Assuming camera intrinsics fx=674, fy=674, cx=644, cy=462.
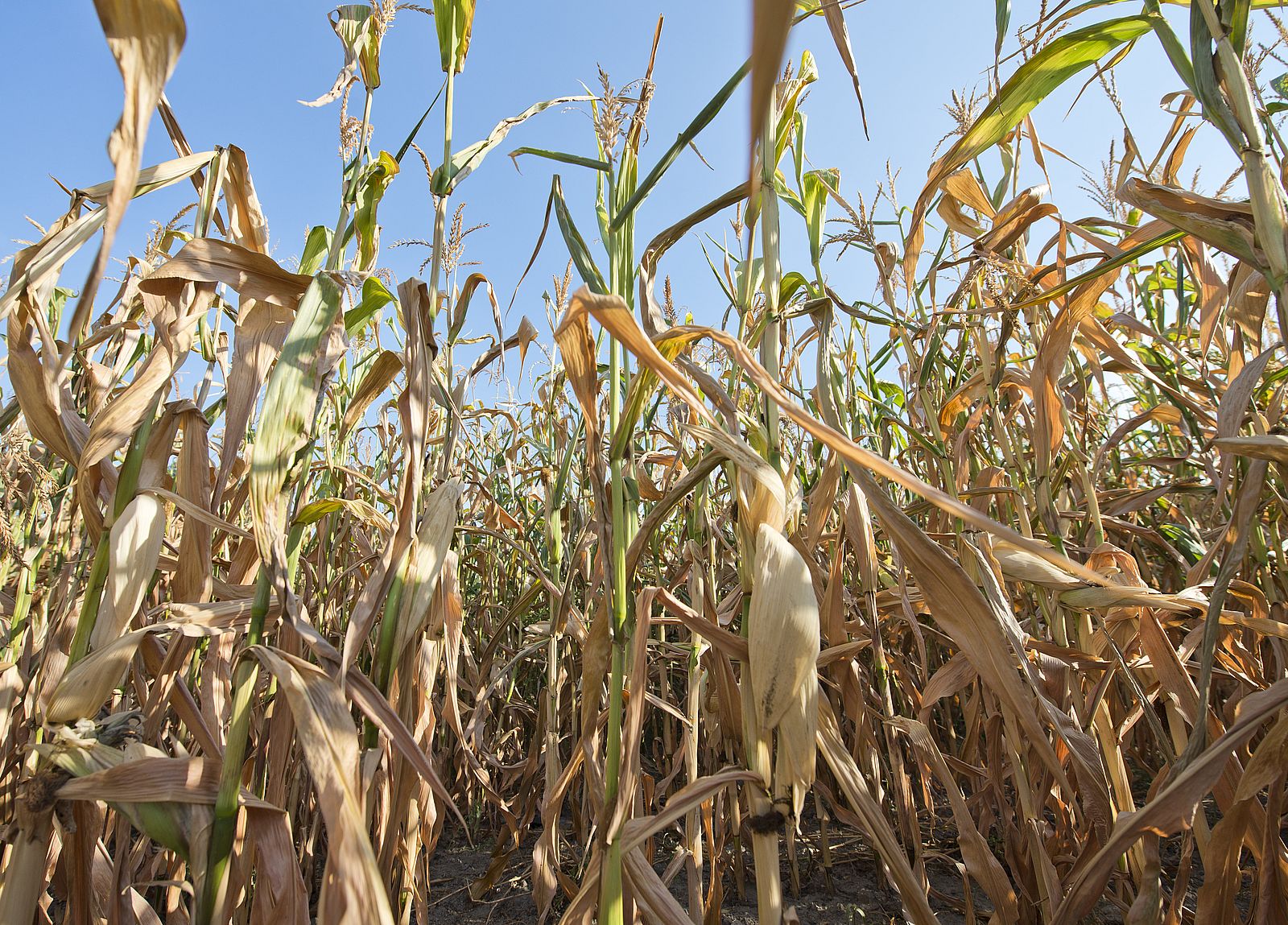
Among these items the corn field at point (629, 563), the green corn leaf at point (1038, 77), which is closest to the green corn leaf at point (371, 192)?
the corn field at point (629, 563)

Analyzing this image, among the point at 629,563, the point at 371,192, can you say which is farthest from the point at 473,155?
the point at 629,563

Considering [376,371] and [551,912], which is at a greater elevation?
[376,371]

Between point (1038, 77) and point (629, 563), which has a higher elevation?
point (1038, 77)

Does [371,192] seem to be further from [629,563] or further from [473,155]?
[629,563]

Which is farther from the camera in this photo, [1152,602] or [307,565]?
[307,565]

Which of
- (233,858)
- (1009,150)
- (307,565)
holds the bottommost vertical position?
(233,858)

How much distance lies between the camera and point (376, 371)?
919 millimetres

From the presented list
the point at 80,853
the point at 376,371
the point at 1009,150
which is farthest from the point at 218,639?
the point at 1009,150

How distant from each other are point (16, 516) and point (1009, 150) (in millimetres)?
2290

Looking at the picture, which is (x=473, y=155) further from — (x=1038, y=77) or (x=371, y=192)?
(x=1038, y=77)

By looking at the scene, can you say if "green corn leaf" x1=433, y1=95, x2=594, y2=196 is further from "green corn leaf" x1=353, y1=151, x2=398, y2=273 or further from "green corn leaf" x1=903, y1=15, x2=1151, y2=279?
"green corn leaf" x1=903, y1=15, x2=1151, y2=279

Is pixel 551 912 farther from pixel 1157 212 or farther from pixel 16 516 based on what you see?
pixel 1157 212

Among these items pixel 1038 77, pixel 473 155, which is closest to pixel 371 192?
pixel 473 155

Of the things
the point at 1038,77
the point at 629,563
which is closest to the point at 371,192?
the point at 629,563
